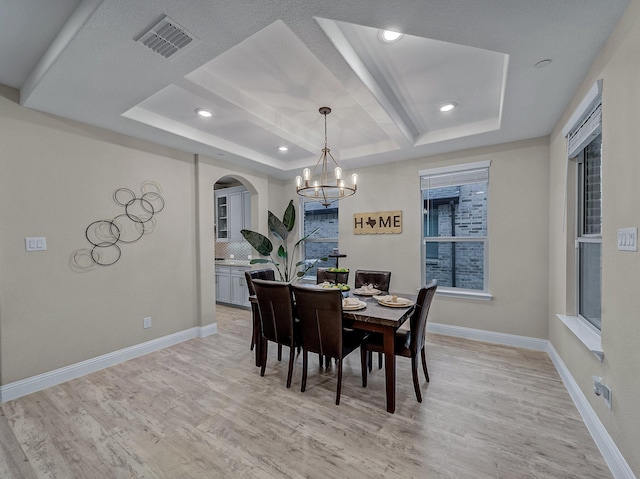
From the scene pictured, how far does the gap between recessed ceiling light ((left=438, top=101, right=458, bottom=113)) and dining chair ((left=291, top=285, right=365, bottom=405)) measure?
7.20 ft

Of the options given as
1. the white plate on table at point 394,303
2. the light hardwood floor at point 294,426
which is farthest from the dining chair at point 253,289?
the white plate on table at point 394,303

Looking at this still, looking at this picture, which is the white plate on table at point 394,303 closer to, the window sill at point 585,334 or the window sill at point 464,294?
the window sill at point 585,334

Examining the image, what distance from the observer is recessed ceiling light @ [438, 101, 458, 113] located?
2848 mm

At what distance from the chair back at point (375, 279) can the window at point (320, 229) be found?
1405 millimetres

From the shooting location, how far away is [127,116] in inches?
111

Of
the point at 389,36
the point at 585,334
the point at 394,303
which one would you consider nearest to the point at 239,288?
the point at 394,303

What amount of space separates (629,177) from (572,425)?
1731mm

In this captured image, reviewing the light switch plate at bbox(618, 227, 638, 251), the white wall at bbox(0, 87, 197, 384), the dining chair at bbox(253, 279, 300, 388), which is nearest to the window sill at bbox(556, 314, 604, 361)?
the light switch plate at bbox(618, 227, 638, 251)

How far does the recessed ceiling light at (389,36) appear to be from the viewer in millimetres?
1890

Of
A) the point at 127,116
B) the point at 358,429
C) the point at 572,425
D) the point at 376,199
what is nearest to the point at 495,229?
the point at 376,199

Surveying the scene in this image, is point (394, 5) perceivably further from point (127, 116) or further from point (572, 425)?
point (572, 425)

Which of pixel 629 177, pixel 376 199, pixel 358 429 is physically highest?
pixel 376 199

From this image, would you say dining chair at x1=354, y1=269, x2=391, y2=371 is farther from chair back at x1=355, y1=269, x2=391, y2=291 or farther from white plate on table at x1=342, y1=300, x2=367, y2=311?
white plate on table at x1=342, y1=300, x2=367, y2=311

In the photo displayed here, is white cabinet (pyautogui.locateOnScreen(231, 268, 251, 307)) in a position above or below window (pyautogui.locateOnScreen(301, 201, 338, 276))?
below
